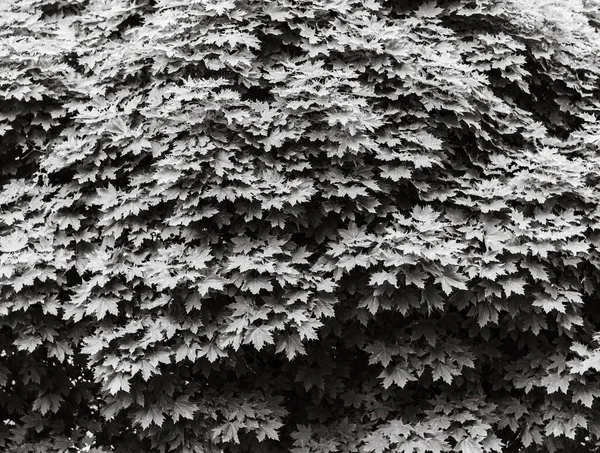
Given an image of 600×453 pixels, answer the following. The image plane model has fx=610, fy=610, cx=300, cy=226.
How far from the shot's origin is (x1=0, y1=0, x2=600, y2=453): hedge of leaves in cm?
413

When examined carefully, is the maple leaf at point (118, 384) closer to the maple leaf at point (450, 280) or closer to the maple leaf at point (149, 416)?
the maple leaf at point (149, 416)

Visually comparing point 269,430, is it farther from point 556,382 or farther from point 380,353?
point 556,382

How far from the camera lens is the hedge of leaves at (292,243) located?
4.13m

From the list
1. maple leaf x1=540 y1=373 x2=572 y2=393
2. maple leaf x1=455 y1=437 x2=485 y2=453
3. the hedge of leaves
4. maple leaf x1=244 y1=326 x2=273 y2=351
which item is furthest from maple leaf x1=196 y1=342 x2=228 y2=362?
maple leaf x1=540 y1=373 x2=572 y2=393

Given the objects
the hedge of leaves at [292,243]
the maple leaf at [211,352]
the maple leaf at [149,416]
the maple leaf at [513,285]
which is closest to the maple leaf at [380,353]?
the hedge of leaves at [292,243]

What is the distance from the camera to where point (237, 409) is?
169 inches

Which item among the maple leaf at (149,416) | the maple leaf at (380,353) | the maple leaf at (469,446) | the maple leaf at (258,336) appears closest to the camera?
the maple leaf at (258,336)

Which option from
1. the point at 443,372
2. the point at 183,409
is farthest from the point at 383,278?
the point at 183,409

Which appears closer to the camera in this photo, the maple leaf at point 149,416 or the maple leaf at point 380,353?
the maple leaf at point 149,416

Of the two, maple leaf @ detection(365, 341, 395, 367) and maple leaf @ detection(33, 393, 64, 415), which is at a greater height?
maple leaf @ detection(365, 341, 395, 367)

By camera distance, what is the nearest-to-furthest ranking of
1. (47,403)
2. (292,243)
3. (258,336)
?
(258,336)
(292,243)
(47,403)

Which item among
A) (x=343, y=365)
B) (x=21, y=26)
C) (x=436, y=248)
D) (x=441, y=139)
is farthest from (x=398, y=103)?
(x=21, y=26)

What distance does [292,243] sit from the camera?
4242mm

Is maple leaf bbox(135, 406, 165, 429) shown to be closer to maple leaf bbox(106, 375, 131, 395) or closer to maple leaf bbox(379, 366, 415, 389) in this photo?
maple leaf bbox(106, 375, 131, 395)
